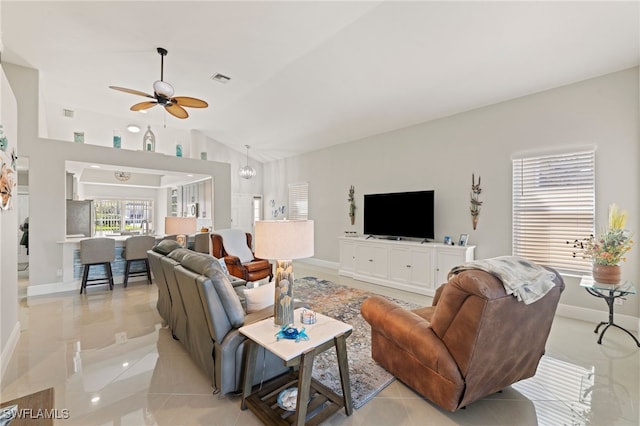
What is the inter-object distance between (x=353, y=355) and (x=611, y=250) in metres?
2.91

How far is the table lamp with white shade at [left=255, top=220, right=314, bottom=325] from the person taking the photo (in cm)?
189

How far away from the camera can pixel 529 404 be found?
6.54 ft

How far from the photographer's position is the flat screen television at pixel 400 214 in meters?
4.77

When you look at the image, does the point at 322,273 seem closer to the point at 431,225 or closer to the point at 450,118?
the point at 431,225

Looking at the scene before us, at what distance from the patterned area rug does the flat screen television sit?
4.30ft

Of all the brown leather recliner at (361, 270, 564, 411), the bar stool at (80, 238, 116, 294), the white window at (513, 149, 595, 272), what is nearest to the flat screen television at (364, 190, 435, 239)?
the white window at (513, 149, 595, 272)

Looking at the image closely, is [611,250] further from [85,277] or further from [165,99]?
[85,277]

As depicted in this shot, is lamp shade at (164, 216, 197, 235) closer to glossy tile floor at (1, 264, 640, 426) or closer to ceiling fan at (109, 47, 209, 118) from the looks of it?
glossy tile floor at (1, 264, 640, 426)

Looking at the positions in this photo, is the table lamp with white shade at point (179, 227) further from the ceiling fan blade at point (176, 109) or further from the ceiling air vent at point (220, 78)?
the ceiling air vent at point (220, 78)

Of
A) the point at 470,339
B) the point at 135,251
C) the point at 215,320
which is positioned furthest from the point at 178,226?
the point at 470,339

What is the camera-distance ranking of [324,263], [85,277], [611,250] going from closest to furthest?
[611,250], [85,277], [324,263]

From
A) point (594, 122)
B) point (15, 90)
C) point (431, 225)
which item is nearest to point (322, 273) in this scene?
point (431, 225)

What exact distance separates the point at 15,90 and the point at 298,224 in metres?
5.55

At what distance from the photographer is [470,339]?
162 centimetres
